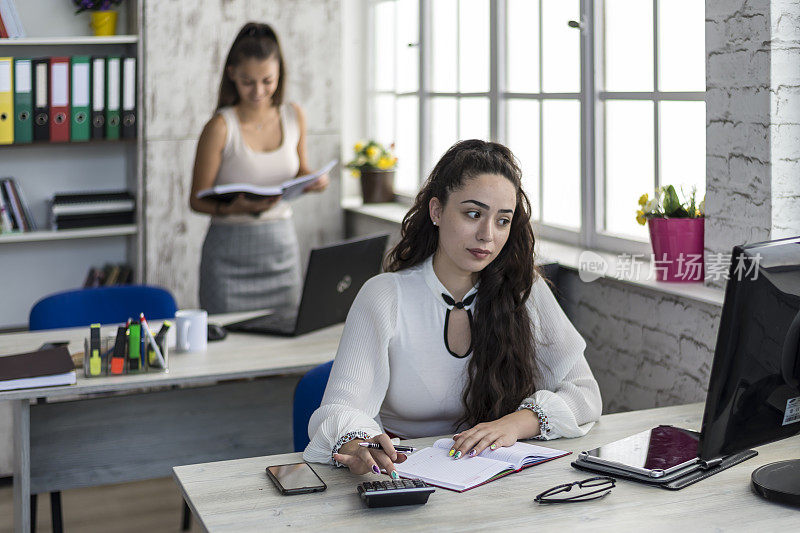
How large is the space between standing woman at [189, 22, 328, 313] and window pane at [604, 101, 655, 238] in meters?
1.11

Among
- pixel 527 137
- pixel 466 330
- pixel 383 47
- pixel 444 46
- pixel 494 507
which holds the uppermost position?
pixel 383 47

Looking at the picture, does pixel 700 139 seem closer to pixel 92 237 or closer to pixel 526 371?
pixel 526 371

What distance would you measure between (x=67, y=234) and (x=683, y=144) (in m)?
2.79

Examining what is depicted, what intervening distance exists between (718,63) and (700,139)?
31 centimetres

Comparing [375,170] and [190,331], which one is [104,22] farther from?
[190,331]

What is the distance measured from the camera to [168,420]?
3006 millimetres

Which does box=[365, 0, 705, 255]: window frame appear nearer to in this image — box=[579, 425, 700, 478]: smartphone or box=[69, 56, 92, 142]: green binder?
box=[579, 425, 700, 478]: smartphone

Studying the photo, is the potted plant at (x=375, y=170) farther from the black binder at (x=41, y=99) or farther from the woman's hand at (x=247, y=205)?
the black binder at (x=41, y=99)

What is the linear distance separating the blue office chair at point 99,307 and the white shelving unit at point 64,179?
1170 mm

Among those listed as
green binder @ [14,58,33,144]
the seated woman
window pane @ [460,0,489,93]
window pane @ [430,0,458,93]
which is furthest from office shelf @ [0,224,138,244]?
the seated woman

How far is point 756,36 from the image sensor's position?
2.31m

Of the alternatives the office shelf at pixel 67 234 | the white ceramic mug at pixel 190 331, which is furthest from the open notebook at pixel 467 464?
the office shelf at pixel 67 234

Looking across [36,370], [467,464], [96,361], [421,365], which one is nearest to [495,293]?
[421,365]

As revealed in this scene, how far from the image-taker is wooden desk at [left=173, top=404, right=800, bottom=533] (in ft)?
5.03
